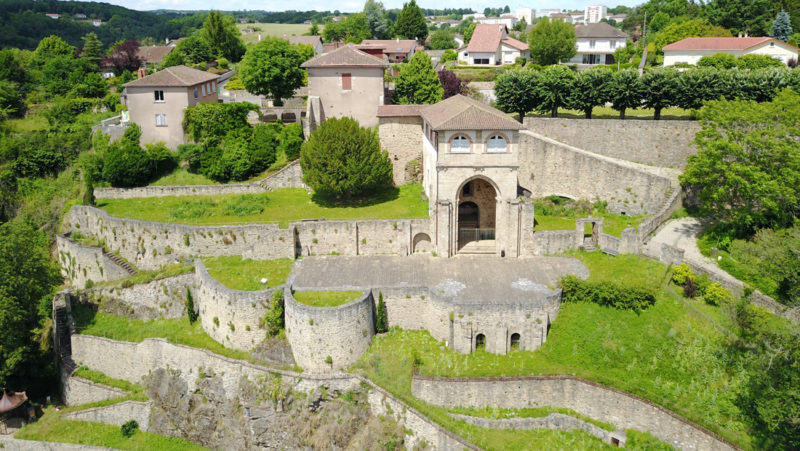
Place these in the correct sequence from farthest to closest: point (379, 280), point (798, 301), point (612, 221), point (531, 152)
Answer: point (531, 152) → point (612, 221) → point (379, 280) → point (798, 301)

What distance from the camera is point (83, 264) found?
37.4m

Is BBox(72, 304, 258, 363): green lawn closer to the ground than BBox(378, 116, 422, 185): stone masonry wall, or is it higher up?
closer to the ground

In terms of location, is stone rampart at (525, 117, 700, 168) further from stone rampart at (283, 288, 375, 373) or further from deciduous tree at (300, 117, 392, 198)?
stone rampart at (283, 288, 375, 373)

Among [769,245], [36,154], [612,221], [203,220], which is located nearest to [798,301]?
[769,245]

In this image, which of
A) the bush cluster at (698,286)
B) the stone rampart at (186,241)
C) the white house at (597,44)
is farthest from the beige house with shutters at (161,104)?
the white house at (597,44)

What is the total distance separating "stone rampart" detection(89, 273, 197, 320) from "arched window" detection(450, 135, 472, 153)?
15.2m

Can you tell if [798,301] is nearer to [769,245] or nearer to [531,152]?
[769,245]

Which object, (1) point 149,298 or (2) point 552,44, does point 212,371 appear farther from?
(2) point 552,44

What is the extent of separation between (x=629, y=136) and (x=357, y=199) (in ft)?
61.8

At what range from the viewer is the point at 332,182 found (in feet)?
125

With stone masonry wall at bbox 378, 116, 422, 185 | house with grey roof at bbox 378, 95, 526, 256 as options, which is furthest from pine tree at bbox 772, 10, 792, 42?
house with grey roof at bbox 378, 95, 526, 256

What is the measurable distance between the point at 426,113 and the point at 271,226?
38.9ft

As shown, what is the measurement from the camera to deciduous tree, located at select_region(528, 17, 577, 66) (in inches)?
2712

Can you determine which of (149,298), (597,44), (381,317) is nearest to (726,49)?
(597,44)
